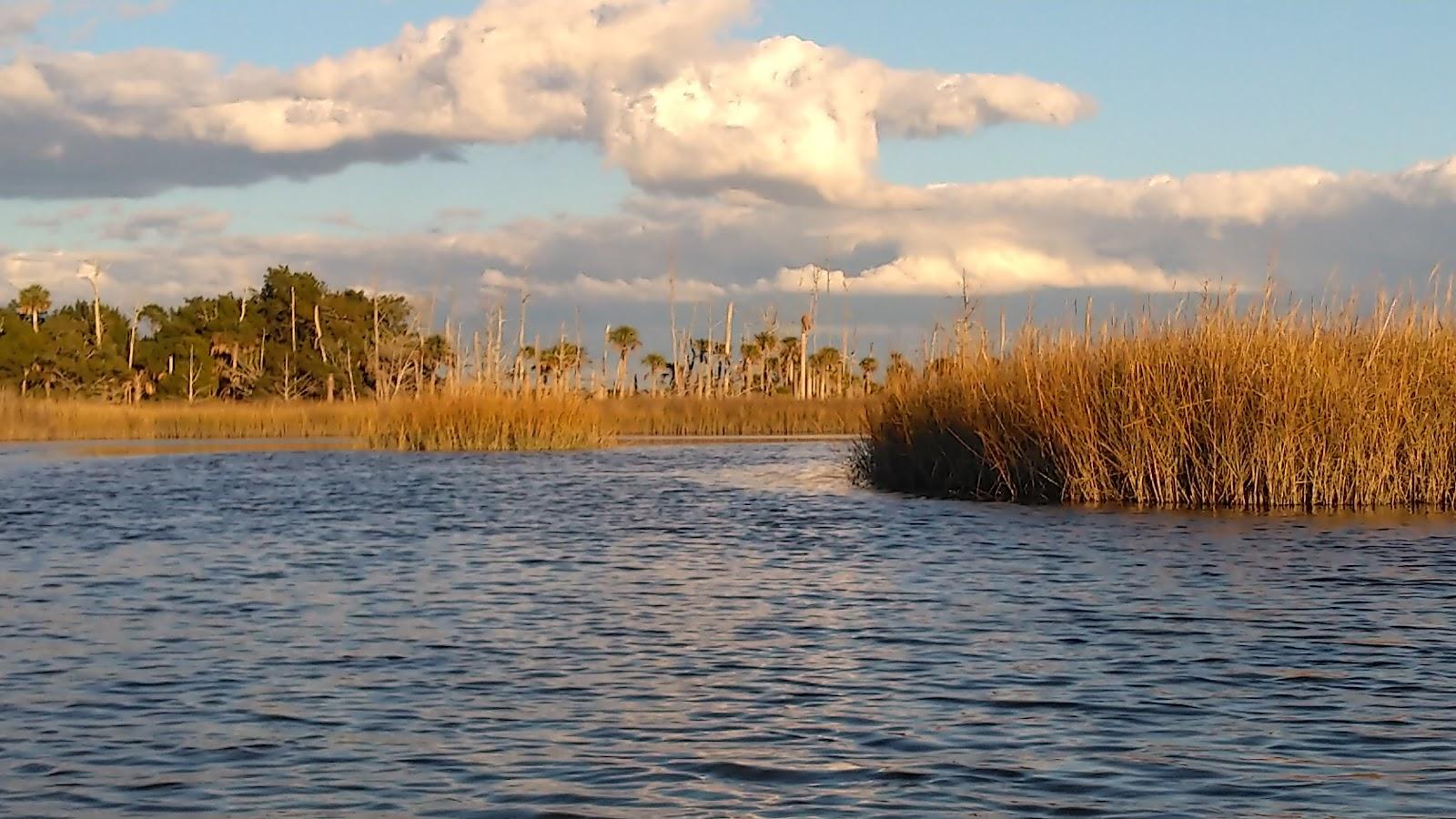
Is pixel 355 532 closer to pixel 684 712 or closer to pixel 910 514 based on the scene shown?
pixel 910 514

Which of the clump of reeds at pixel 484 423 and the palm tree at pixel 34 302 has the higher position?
the palm tree at pixel 34 302

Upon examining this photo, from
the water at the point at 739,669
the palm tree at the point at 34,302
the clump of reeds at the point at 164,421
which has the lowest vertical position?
the water at the point at 739,669

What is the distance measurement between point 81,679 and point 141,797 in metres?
2.79

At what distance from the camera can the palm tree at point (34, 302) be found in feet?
245

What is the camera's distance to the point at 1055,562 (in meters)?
14.3

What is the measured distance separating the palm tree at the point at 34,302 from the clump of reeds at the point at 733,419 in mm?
34906

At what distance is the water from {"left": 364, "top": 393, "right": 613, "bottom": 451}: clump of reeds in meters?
20.6

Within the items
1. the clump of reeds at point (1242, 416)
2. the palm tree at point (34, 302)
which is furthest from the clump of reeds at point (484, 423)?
the palm tree at point (34, 302)

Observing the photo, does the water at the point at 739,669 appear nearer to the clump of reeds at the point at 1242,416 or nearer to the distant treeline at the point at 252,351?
the clump of reeds at the point at 1242,416

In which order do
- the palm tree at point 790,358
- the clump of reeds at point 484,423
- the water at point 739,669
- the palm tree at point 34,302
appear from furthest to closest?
the palm tree at point 790,358 → the palm tree at point 34,302 → the clump of reeds at point 484,423 → the water at point 739,669

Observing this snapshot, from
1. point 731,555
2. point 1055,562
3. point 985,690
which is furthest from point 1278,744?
point 731,555

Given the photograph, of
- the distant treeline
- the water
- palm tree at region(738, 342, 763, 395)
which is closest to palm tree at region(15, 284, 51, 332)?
the distant treeline

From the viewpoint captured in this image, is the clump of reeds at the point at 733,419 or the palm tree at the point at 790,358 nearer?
the clump of reeds at the point at 733,419

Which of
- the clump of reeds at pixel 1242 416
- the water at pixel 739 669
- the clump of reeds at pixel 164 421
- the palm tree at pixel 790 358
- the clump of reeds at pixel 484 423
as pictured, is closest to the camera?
the water at pixel 739 669
